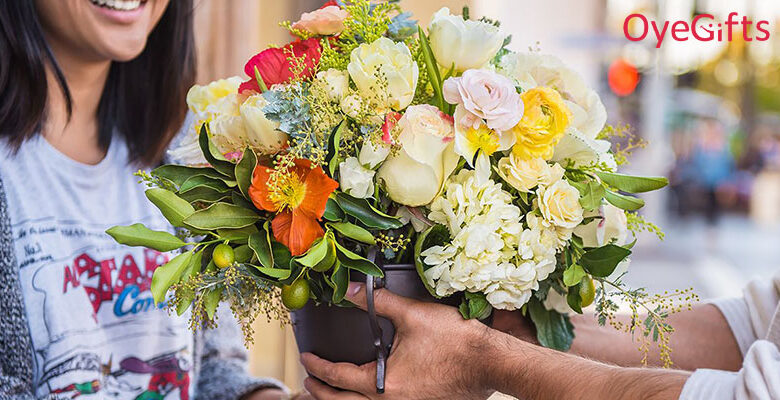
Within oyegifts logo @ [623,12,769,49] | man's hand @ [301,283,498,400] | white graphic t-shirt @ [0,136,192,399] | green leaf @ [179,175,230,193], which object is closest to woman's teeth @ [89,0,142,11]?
white graphic t-shirt @ [0,136,192,399]

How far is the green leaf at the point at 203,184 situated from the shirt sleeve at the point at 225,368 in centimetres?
59

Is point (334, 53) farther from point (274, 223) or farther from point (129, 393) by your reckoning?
point (129, 393)

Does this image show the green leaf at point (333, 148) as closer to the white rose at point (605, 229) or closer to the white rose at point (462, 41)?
the white rose at point (462, 41)

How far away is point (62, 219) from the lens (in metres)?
1.51

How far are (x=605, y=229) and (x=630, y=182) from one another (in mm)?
78

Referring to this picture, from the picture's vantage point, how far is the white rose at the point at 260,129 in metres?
1.10

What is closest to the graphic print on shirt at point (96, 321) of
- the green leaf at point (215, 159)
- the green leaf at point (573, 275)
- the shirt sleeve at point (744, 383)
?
the green leaf at point (215, 159)

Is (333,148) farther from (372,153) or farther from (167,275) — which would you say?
(167,275)

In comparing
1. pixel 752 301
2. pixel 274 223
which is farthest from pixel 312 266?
pixel 752 301

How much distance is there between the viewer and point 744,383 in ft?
3.12

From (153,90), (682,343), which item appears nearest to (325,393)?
(682,343)

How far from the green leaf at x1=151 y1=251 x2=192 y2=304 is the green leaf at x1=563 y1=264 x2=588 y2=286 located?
0.51m

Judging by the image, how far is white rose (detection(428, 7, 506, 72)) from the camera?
1.10 m

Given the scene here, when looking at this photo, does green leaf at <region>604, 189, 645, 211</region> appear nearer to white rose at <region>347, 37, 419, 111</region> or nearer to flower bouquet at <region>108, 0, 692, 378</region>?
flower bouquet at <region>108, 0, 692, 378</region>
